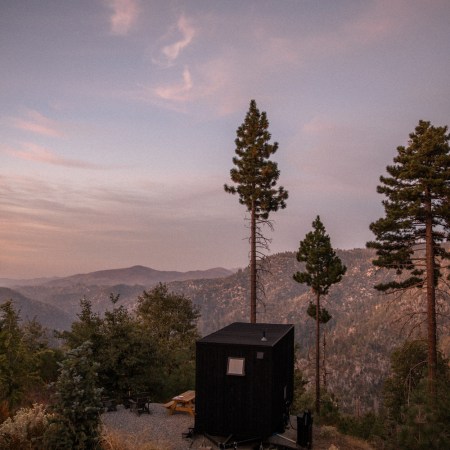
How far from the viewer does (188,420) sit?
1587 centimetres

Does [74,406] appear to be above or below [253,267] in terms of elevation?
below

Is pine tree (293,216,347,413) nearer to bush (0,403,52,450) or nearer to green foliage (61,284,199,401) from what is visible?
green foliage (61,284,199,401)

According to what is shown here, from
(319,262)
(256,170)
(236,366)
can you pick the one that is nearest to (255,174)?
(256,170)

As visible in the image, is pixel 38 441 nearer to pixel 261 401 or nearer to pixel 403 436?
pixel 261 401

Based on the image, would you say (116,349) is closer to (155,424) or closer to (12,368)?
(155,424)

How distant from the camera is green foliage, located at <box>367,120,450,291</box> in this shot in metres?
19.5

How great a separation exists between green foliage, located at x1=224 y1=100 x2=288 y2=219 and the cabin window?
1410 cm

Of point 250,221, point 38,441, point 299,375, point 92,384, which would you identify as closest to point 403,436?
point 92,384

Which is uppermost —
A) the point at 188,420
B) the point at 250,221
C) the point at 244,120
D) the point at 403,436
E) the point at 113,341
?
the point at 244,120

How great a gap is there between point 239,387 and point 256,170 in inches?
649

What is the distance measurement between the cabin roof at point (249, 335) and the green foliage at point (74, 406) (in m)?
6.06

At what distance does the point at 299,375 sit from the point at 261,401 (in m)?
26.2

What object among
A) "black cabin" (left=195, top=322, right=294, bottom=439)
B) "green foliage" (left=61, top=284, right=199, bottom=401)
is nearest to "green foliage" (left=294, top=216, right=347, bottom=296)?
"green foliage" (left=61, top=284, right=199, bottom=401)

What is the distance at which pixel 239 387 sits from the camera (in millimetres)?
13703
